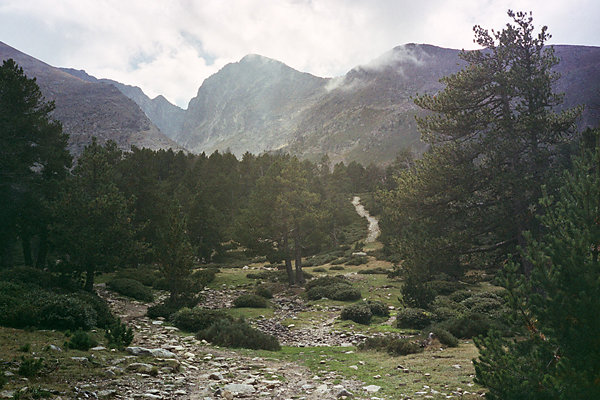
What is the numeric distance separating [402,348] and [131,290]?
60.2 feet

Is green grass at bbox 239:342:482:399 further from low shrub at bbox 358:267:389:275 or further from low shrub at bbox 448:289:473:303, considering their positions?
low shrub at bbox 358:267:389:275

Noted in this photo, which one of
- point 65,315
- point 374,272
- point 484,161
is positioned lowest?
point 374,272

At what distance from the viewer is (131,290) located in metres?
22.6

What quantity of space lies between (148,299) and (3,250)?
14.2m

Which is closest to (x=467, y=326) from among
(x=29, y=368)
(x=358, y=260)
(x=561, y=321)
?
(x=561, y=321)

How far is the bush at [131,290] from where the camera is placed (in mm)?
22269

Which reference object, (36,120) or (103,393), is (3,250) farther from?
(103,393)

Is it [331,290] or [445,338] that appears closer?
[445,338]

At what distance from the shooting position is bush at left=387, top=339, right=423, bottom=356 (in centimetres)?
1183

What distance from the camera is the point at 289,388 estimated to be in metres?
8.34

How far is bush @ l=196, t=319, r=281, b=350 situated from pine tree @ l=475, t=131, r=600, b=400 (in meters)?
9.35

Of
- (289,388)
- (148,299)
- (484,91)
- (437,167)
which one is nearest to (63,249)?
(148,299)

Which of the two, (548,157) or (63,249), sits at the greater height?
(548,157)

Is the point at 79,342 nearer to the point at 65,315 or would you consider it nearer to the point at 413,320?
the point at 65,315
